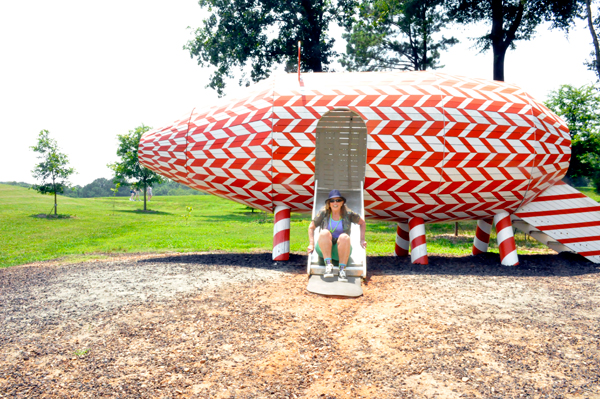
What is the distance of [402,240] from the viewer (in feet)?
32.4

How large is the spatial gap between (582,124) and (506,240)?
16.7 meters

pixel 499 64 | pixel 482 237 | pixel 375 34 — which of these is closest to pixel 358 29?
pixel 375 34

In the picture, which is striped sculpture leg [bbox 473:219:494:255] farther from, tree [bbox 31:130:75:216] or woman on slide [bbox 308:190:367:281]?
tree [bbox 31:130:75:216]

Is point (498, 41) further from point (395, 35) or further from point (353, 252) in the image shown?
point (353, 252)

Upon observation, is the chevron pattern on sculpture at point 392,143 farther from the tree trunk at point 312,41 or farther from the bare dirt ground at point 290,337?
the tree trunk at point 312,41

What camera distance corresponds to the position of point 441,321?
491 cm

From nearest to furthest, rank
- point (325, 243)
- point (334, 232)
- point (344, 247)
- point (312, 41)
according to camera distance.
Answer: point (344, 247) < point (325, 243) < point (334, 232) < point (312, 41)

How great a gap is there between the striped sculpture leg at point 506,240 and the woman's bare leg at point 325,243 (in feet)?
14.8

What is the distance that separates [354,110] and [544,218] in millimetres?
5046

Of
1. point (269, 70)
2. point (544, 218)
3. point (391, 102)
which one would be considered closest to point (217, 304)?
point (391, 102)

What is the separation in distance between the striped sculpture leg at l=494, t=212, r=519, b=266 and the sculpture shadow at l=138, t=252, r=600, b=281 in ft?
0.63

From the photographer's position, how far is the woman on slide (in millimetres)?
6320

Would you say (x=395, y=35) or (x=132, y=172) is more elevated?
(x=395, y=35)

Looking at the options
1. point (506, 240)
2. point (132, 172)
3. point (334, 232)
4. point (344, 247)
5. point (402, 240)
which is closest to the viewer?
point (344, 247)
